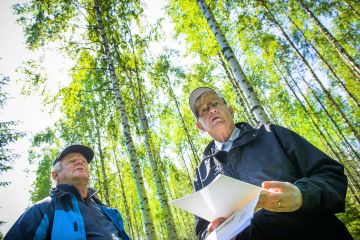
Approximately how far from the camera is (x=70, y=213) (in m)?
2.52

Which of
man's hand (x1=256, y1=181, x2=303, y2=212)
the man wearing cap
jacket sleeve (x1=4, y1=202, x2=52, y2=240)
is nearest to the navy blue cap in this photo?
the man wearing cap

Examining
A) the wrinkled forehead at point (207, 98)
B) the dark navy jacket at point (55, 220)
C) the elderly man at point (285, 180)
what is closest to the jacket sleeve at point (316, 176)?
the elderly man at point (285, 180)

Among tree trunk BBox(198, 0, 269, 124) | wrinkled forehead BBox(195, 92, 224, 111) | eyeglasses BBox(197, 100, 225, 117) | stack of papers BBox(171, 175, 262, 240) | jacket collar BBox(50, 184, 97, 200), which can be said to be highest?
tree trunk BBox(198, 0, 269, 124)

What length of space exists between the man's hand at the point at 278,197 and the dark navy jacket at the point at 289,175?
0.25 ft

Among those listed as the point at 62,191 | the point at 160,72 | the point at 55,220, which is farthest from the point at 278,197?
the point at 160,72

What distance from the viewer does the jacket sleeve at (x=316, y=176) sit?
3.90 ft

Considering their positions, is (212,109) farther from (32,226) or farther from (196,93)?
(32,226)

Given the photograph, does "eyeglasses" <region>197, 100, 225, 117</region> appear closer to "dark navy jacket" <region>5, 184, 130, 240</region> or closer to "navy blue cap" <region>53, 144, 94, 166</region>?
"dark navy jacket" <region>5, 184, 130, 240</region>

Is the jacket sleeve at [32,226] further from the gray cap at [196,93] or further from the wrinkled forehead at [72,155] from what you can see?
the gray cap at [196,93]

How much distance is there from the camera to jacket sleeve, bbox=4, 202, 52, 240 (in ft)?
7.13

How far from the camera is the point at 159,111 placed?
1358cm

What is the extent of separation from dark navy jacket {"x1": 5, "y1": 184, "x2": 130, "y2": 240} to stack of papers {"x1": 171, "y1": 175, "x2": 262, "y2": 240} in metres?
1.65

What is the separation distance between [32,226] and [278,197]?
7.68ft

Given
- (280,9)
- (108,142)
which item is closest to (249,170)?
(280,9)
